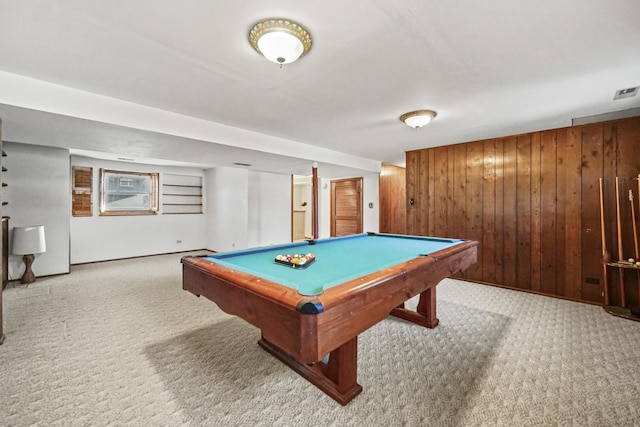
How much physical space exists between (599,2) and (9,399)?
3.94 m

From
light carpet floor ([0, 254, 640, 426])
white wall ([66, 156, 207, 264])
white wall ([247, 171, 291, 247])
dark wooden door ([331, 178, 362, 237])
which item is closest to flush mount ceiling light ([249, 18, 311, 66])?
light carpet floor ([0, 254, 640, 426])

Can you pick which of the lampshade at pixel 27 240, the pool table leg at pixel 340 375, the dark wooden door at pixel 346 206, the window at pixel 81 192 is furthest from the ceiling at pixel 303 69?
the dark wooden door at pixel 346 206

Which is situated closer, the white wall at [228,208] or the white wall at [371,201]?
the white wall at [228,208]

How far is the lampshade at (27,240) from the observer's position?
380 centimetres

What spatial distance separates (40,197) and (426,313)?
18.9 ft

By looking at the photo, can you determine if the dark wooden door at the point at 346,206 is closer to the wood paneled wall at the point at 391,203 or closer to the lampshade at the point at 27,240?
the wood paneled wall at the point at 391,203

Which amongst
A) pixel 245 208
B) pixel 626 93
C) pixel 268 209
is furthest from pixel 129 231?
pixel 626 93

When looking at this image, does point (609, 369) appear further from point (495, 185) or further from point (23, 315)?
point (23, 315)

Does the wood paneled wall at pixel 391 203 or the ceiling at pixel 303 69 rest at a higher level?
the ceiling at pixel 303 69

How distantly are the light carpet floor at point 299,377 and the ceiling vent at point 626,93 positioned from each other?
220cm

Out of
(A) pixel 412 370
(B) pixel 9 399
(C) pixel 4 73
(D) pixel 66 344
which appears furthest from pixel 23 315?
(A) pixel 412 370

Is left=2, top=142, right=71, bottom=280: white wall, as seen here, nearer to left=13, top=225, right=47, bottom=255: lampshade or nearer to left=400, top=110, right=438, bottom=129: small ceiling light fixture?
left=13, top=225, right=47, bottom=255: lampshade

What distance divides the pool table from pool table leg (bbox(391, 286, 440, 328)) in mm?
66

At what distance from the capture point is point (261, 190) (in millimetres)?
6594
